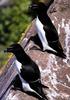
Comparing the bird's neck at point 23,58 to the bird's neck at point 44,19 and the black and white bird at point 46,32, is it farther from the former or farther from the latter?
the bird's neck at point 44,19

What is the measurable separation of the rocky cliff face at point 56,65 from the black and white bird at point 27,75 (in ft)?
0.29

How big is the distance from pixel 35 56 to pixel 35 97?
83cm

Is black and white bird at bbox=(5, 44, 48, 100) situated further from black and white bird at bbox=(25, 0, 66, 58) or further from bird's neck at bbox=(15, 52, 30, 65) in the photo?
black and white bird at bbox=(25, 0, 66, 58)

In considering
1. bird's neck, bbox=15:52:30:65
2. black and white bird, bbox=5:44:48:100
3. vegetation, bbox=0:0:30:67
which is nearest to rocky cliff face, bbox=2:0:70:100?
black and white bird, bbox=5:44:48:100

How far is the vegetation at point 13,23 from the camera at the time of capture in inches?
577

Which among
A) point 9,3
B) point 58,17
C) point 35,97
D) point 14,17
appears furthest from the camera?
point 9,3

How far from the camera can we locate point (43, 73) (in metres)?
6.34

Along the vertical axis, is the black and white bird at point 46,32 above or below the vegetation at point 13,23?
below

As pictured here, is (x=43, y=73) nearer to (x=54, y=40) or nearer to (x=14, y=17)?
(x=54, y=40)

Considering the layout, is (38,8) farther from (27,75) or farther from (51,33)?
(27,75)

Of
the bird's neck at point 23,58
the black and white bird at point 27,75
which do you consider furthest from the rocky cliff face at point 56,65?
the bird's neck at point 23,58

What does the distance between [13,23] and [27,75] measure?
352 inches

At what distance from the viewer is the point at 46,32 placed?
6949mm

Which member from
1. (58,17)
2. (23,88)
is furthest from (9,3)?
(23,88)
